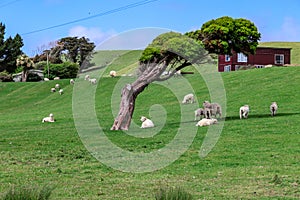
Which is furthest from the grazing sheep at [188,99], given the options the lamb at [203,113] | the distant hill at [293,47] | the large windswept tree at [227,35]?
the distant hill at [293,47]

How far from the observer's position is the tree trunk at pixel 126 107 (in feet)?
91.9

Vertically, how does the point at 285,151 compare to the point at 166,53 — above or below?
below

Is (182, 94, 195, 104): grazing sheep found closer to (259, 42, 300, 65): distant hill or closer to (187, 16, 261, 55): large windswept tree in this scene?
(187, 16, 261, 55): large windswept tree

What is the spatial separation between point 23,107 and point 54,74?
121 ft

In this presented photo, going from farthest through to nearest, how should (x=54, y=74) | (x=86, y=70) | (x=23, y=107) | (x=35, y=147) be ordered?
(x=54, y=74) < (x=86, y=70) < (x=23, y=107) < (x=35, y=147)

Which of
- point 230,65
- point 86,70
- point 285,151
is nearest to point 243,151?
point 285,151

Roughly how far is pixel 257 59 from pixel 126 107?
59.7 metres

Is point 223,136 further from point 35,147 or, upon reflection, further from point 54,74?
point 54,74

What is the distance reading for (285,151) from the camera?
1688 cm

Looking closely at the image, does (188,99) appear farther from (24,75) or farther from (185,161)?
(24,75)

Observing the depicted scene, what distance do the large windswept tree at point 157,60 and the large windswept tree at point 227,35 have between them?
0.73 metres

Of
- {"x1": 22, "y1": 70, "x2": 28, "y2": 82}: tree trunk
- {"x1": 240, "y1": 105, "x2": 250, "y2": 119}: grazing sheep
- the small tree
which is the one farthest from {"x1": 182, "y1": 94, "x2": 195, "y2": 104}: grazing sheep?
{"x1": 22, "y1": 70, "x2": 28, "y2": 82}: tree trunk

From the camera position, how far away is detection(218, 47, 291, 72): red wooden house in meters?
82.4

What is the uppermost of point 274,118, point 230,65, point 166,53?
point 230,65
